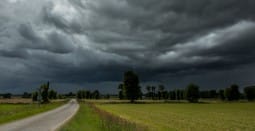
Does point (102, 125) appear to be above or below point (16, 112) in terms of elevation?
below

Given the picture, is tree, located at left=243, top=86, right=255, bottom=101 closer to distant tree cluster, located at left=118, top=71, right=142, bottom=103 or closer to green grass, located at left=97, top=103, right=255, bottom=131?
distant tree cluster, located at left=118, top=71, right=142, bottom=103

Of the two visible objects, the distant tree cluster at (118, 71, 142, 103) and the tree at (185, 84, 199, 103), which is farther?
the tree at (185, 84, 199, 103)

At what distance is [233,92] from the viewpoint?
551 feet

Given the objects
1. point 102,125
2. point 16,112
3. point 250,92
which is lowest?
point 102,125

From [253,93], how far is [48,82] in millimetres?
109607

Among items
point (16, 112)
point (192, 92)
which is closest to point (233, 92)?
point (192, 92)

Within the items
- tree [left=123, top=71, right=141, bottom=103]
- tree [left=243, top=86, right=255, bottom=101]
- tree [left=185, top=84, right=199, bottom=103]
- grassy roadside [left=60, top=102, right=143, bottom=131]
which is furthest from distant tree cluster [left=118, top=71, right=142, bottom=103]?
grassy roadside [left=60, top=102, right=143, bottom=131]

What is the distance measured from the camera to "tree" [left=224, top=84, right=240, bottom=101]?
16750 cm

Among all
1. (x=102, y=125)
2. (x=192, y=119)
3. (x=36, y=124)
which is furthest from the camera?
(x=192, y=119)

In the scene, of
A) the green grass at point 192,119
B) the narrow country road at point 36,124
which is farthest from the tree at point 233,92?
the narrow country road at point 36,124

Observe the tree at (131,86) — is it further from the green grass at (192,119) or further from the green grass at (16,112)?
the green grass at (192,119)

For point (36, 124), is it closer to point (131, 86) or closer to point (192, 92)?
point (131, 86)

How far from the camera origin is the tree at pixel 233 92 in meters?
168

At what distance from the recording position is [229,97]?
170 meters
